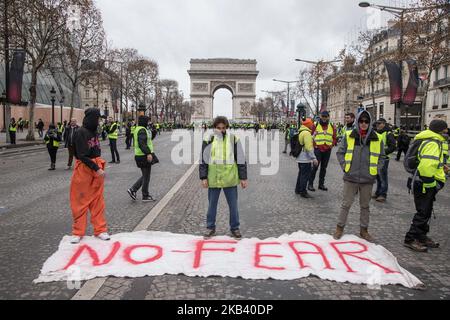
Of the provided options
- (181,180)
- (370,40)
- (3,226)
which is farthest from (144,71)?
(3,226)

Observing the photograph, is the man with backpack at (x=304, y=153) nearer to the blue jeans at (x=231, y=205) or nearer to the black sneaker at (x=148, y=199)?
the black sneaker at (x=148, y=199)

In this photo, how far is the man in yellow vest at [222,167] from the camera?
218 inches

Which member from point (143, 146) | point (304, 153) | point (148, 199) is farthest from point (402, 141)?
point (143, 146)

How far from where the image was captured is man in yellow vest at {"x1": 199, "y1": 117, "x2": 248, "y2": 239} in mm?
5547

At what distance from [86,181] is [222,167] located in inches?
68.7

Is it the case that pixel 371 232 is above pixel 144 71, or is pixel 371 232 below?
below

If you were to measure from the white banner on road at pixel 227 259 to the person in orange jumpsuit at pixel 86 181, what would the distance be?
0.18 m

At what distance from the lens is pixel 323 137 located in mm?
9781

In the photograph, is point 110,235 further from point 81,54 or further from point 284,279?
point 81,54

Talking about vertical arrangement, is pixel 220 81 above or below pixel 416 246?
above

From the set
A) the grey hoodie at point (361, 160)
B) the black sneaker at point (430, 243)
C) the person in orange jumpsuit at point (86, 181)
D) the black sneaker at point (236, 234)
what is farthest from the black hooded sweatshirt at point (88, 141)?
the black sneaker at point (430, 243)

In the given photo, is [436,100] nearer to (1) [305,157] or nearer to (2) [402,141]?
(2) [402,141]
